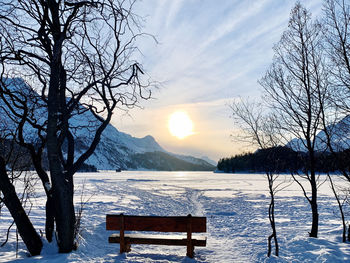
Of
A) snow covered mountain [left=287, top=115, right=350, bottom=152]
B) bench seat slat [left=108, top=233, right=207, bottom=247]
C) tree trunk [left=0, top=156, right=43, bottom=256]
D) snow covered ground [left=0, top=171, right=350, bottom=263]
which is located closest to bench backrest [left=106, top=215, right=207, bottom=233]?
bench seat slat [left=108, top=233, right=207, bottom=247]

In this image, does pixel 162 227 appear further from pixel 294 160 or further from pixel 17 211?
pixel 294 160

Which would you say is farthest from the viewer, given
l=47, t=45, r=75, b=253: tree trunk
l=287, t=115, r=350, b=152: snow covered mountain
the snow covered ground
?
l=287, t=115, r=350, b=152: snow covered mountain

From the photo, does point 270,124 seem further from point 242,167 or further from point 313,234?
point 242,167

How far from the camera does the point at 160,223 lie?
6387 mm

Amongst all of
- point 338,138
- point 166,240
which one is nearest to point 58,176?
point 166,240

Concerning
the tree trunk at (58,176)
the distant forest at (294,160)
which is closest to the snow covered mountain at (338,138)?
the distant forest at (294,160)

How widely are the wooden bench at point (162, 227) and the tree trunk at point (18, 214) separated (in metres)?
1.61

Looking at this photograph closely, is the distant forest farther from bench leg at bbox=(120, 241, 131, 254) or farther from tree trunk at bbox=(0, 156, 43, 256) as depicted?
tree trunk at bbox=(0, 156, 43, 256)

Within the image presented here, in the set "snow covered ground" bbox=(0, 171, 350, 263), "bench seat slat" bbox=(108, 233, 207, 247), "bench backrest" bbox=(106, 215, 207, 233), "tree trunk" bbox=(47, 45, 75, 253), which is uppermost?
"tree trunk" bbox=(47, 45, 75, 253)

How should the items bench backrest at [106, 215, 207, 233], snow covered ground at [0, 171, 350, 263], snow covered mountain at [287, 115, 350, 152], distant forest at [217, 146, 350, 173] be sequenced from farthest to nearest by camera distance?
1. snow covered mountain at [287, 115, 350, 152]
2. distant forest at [217, 146, 350, 173]
3. bench backrest at [106, 215, 207, 233]
4. snow covered ground at [0, 171, 350, 263]

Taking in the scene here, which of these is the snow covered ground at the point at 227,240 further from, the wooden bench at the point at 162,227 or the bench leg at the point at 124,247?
the wooden bench at the point at 162,227

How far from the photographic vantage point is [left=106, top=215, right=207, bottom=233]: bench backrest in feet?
20.6

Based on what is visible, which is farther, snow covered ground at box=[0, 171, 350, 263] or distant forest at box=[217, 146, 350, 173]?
distant forest at box=[217, 146, 350, 173]

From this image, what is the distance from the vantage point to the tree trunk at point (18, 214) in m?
5.62
